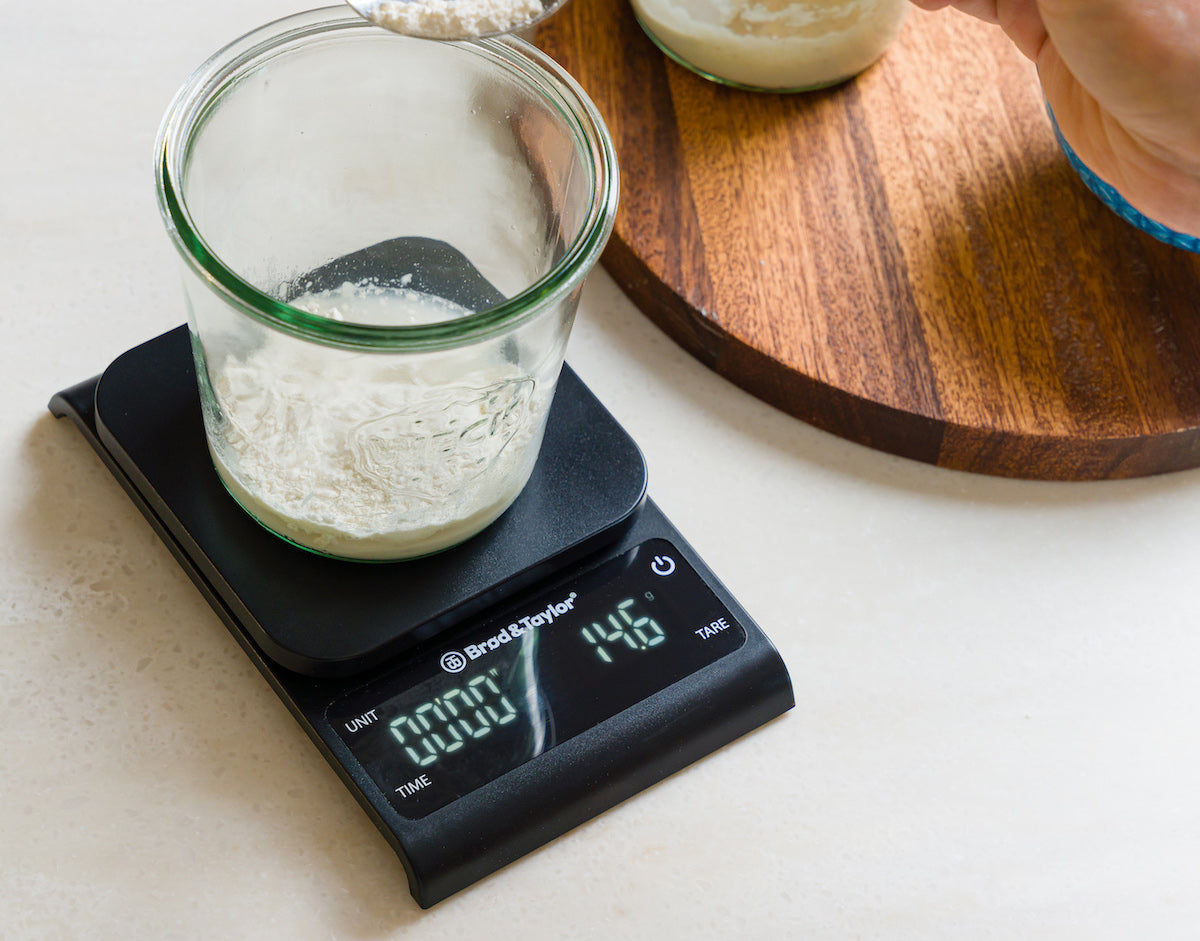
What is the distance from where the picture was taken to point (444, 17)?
1.83 ft

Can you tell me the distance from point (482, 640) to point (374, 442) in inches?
5.3

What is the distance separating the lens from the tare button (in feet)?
2.21

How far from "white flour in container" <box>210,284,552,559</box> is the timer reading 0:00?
0.08 m

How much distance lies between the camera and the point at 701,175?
87 centimetres

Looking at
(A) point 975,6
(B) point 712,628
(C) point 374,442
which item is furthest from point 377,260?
(A) point 975,6

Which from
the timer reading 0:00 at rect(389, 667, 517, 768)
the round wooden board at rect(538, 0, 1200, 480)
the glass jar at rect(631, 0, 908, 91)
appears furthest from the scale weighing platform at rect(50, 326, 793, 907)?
the glass jar at rect(631, 0, 908, 91)

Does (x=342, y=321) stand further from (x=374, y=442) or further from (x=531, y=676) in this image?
(x=531, y=676)

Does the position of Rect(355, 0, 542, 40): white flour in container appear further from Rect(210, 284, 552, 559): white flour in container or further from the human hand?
the human hand

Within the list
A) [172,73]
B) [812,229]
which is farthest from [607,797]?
[172,73]

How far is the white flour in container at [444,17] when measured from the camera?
56cm

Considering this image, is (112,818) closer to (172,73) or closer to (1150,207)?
(172,73)

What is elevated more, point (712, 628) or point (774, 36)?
point (774, 36)

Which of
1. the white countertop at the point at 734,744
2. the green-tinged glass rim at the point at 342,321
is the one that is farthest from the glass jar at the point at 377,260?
the white countertop at the point at 734,744

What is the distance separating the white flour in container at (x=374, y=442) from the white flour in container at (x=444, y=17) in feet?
0.48
